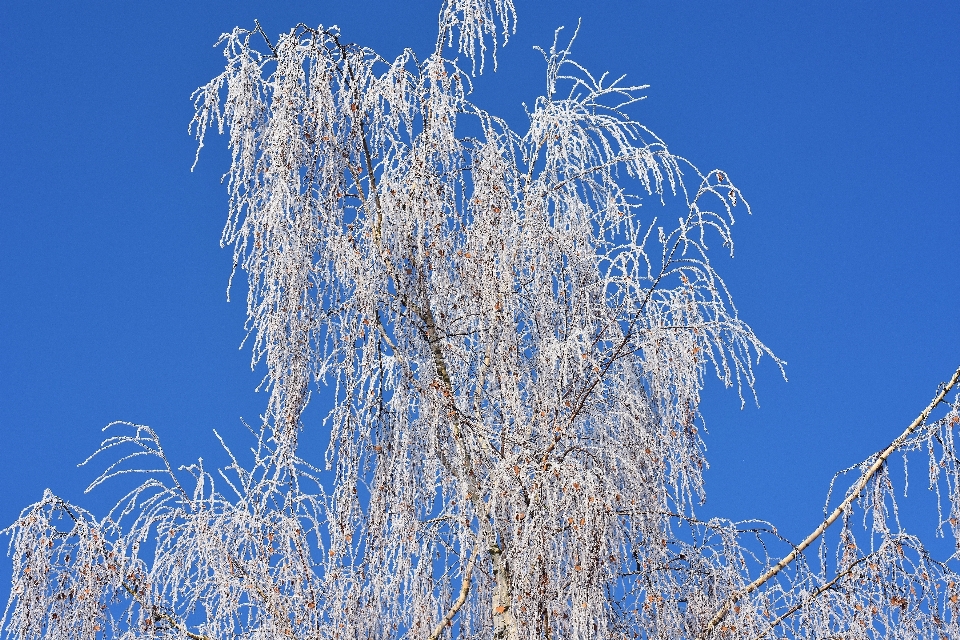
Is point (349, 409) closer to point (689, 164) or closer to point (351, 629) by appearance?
point (351, 629)

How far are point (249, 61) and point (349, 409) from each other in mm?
1440

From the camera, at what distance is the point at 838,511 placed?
3.75 metres

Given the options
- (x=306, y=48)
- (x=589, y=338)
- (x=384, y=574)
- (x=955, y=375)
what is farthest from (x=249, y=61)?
(x=955, y=375)

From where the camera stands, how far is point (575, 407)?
3697 millimetres

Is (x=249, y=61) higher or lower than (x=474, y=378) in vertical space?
higher

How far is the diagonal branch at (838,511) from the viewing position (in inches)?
139

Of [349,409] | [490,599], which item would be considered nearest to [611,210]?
[349,409]

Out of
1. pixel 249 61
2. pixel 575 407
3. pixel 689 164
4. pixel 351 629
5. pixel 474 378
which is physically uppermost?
pixel 249 61

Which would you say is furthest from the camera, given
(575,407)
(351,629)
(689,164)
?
(689,164)

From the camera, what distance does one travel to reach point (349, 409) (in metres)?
3.79

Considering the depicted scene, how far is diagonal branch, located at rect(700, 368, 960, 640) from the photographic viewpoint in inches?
139

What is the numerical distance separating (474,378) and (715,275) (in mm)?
963

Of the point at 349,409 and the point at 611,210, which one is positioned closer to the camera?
the point at 349,409

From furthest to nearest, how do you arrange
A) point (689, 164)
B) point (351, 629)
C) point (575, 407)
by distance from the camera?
point (689, 164) < point (575, 407) < point (351, 629)
